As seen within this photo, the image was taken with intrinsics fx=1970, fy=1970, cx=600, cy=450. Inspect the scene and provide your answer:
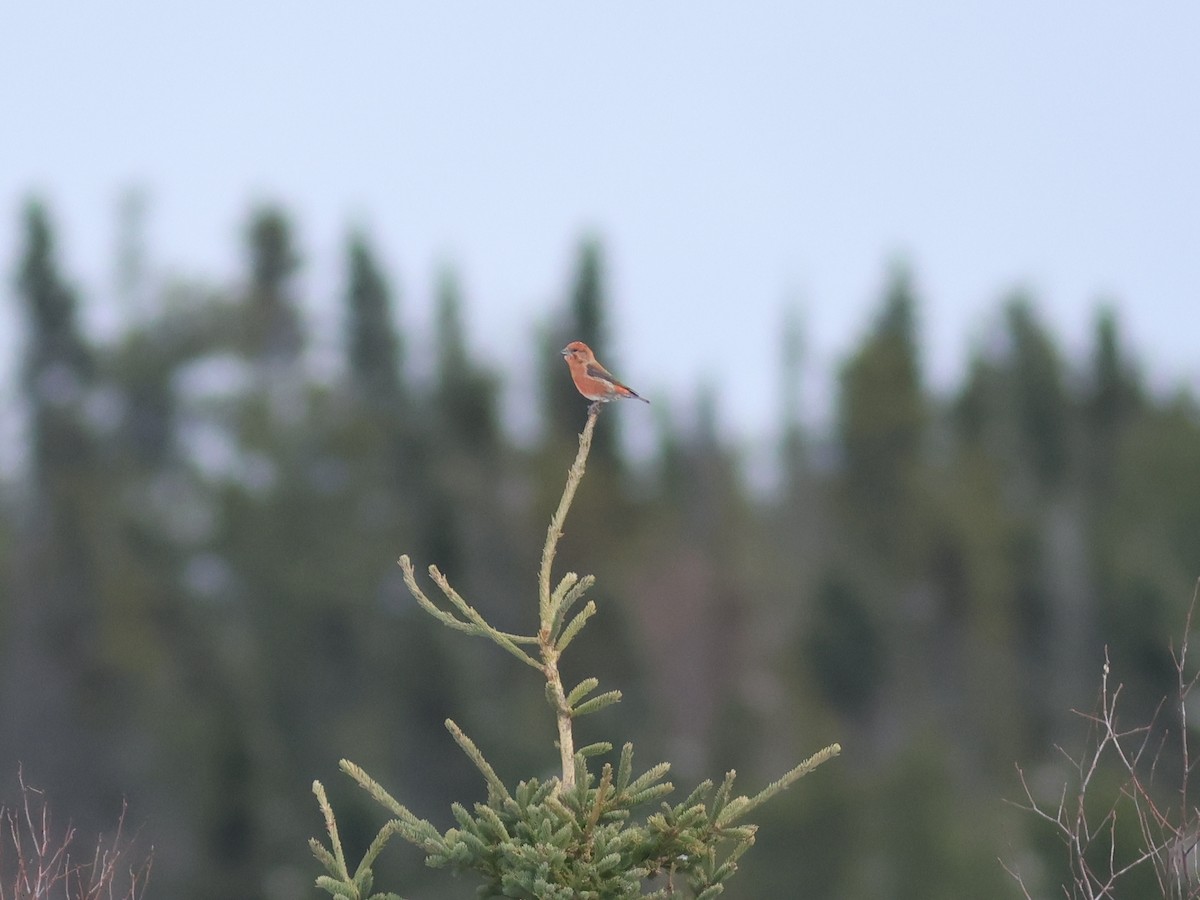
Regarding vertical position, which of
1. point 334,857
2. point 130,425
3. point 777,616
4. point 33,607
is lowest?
point 777,616

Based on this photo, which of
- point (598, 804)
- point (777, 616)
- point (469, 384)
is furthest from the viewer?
point (777, 616)

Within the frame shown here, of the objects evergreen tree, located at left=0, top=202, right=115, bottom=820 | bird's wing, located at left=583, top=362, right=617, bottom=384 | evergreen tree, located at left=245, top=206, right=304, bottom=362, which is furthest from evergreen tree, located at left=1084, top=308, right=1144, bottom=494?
bird's wing, located at left=583, top=362, right=617, bottom=384

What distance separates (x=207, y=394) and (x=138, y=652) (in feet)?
37.2

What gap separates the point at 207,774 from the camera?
4016 cm

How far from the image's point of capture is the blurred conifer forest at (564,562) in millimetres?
Answer: 50969

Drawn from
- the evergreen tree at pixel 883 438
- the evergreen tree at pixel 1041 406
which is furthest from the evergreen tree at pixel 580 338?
the evergreen tree at pixel 1041 406

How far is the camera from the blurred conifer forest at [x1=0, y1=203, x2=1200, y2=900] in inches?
2007

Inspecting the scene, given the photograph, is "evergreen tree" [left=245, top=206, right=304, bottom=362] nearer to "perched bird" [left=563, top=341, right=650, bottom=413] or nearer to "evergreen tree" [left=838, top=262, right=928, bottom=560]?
"evergreen tree" [left=838, top=262, right=928, bottom=560]

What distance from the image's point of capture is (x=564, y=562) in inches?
2362

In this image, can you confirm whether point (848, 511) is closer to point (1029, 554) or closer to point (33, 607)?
point (1029, 554)

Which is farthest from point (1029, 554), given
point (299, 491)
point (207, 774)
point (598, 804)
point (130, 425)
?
point (598, 804)

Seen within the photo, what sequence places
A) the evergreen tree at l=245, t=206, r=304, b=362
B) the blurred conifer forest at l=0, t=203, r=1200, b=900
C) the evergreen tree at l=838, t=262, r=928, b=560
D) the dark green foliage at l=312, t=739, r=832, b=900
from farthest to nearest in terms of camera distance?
the evergreen tree at l=838, t=262, r=928, b=560, the evergreen tree at l=245, t=206, r=304, b=362, the blurred conifer forest at l=0, t=203, r=1200, b=900, the dark green foliage at l=312, t=739, r=832, b=900

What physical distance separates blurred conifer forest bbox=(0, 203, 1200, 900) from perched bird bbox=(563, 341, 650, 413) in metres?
31.5

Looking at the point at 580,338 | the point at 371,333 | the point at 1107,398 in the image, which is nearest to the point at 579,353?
the point at 580,338
